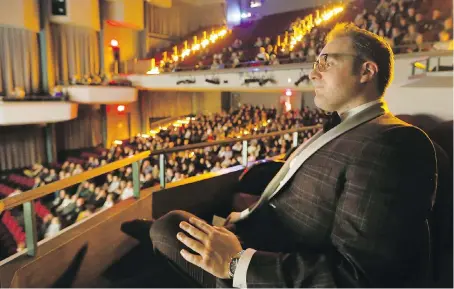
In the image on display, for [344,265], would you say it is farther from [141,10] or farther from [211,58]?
[141,10]

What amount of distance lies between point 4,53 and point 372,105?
10.9 metres

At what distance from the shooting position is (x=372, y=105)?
85 centimetres

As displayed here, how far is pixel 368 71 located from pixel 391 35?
18.3 ft

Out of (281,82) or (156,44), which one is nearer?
(281,82)

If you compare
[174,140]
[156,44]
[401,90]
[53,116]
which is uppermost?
[156,44]

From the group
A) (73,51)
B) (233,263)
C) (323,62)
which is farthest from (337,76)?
(73,51)

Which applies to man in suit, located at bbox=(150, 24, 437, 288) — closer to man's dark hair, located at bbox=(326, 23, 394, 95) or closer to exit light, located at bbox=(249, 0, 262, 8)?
man's dark hair, located at bbox=(326, 23, 394, 95)

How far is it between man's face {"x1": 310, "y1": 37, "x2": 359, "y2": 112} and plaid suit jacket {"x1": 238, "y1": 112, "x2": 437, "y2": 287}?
106 mm

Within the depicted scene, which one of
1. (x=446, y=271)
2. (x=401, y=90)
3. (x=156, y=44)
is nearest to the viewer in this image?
(x=446, y=271)

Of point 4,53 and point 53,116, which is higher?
point 4,53

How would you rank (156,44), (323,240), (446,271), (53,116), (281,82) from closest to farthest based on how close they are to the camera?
(323,240)
(446,271)
(281,82)
(53,116)
(156,44)

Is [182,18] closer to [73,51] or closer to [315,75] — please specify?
[73,51]

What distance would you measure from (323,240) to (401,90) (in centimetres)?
257

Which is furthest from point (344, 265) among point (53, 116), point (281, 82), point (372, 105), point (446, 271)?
point (53, 116)
